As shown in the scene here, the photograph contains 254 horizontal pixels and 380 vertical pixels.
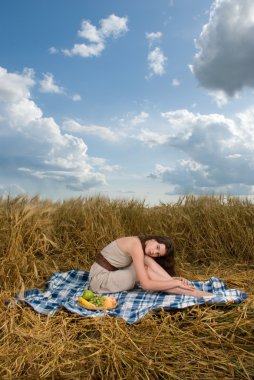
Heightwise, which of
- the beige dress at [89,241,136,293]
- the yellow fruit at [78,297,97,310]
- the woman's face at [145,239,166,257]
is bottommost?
the yellow fruit at [78,297,97,310]

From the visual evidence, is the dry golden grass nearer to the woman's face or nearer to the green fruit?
the green fruit

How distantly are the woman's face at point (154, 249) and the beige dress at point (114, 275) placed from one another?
0.87 ft

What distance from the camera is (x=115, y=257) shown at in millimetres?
4086

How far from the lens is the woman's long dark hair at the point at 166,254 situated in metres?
3.96

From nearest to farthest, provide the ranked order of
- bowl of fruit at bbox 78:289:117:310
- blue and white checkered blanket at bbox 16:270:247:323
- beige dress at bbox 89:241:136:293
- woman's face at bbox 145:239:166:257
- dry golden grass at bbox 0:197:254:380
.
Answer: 1. dry golden grass at bbox 0:197:254:380
2. blue and white checkered blanket at bbox 16:270:247:323
3. bowl of fruit at bbox 78:289:117:310
4. woman's face at bbox 145:239:166:257
5. beige dress at bbox 89:241:136:293

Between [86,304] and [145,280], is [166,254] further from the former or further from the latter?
[86,304]

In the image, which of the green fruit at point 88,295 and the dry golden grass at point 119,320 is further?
the green fruit at point 88,295

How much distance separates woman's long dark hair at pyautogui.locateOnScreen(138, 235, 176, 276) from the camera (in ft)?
13.0

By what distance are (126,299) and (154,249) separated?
50 cm

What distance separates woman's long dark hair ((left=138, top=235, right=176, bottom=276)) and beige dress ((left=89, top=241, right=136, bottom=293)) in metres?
0.24

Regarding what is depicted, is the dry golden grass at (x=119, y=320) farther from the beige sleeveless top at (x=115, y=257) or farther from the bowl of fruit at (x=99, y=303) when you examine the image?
the beige sleeveless top at (x=115, y=257)

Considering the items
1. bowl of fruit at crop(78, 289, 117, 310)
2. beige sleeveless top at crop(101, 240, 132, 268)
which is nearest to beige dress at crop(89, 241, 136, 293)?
beige sleeveless top at crop(101, 240, 132, 268)

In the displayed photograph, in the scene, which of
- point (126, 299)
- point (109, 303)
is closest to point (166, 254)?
point (126, 299)

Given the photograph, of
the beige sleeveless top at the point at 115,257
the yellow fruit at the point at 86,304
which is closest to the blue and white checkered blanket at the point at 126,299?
the yellow fruit at the point at 86,304
